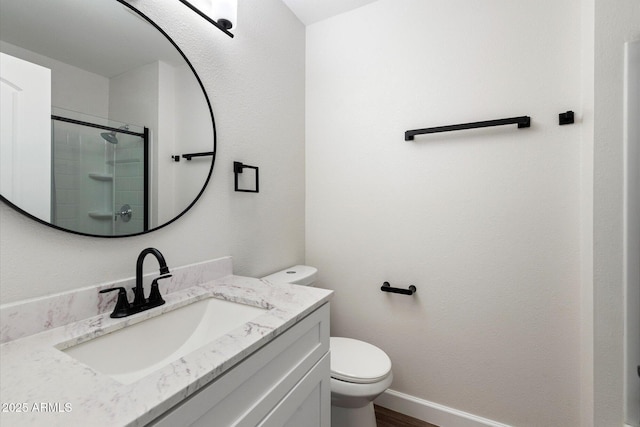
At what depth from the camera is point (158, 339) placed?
0.88 meters

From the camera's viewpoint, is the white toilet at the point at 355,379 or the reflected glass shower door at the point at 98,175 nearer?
the reflected glass shower door at the point at 98,175

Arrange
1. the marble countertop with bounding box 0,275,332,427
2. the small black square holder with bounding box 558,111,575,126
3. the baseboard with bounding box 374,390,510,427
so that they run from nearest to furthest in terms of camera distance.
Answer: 1. the marble countertop with bounding box 0,275,332,427
2. the small black square holder with bounding box 558,111,575,126
3. the baseboard with bounding box 374,390,510,427

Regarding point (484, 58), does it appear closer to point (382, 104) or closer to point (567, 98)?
point (567, 98)

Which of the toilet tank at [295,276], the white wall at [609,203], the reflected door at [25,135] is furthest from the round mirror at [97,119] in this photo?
Answer: the white wall at [609,203]

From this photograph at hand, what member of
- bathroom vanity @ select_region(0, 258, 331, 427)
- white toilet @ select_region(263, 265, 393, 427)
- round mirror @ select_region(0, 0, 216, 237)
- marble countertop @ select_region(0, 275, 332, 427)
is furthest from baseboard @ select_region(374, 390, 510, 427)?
round mirror @ select_region(0, 0, 216, 237)

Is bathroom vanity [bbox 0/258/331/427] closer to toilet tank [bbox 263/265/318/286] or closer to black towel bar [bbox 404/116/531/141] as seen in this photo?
toilet tank [bbox 263/265/318/286]

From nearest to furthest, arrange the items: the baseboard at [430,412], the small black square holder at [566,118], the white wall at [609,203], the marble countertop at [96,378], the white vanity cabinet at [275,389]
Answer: the marble countertop at [96,378] < the white vanity cabinet at [275,389] < the white wall at [609,203] < the small black square holder at [566,118] < the baseboard at [430,412]

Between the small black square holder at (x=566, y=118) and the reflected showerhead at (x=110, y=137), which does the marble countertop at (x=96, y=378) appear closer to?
the reflected showerhead at (x=110, y=137)

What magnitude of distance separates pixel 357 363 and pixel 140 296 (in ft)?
3.25

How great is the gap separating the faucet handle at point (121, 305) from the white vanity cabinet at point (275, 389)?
448 millimetres

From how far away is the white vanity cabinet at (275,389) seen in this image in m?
0.57

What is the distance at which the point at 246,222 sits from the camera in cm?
142

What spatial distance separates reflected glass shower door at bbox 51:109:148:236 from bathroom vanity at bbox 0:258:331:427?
206 millimetres

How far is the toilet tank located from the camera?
1.49 m
